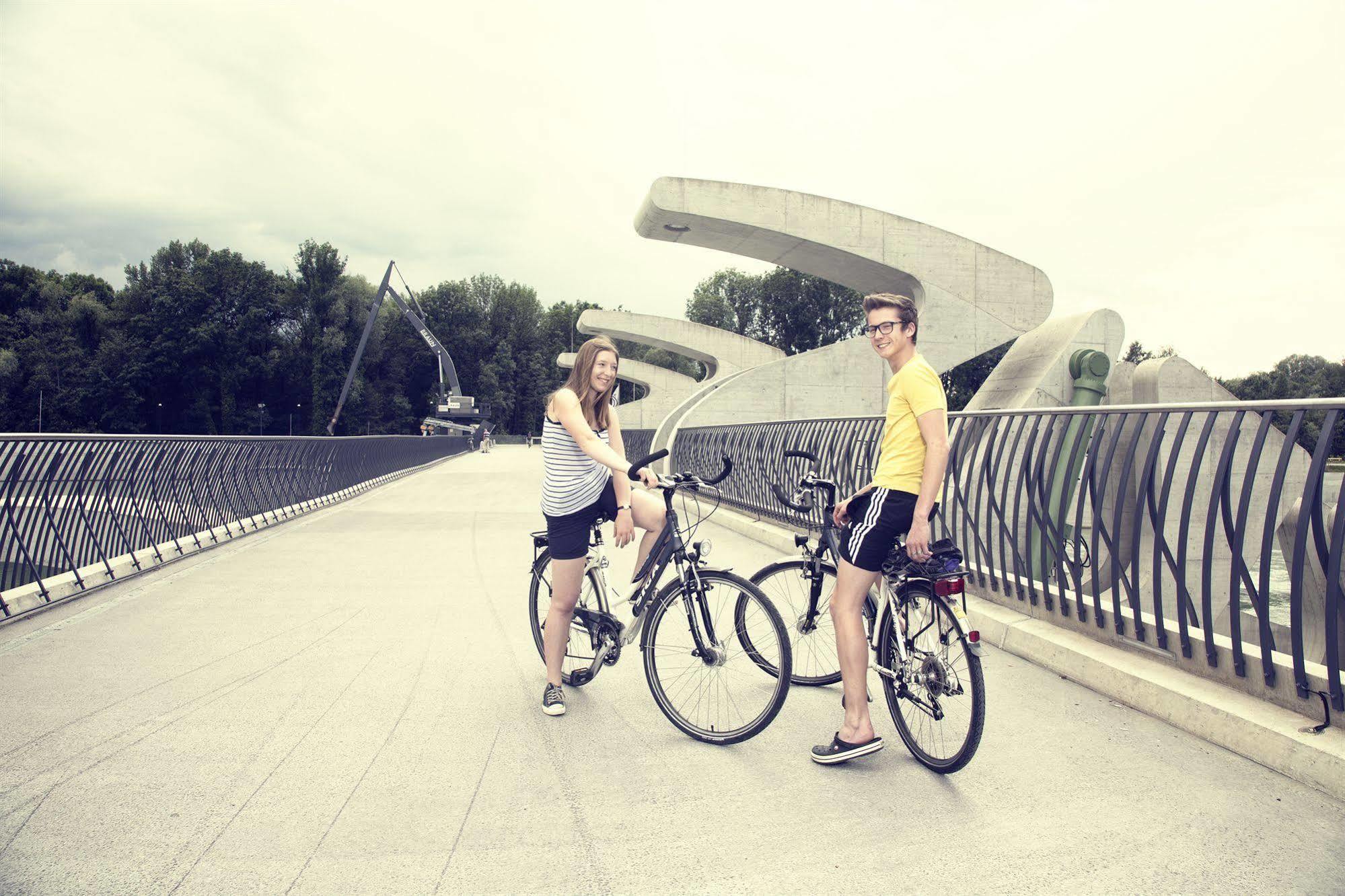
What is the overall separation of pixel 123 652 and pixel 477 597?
98.8 inches

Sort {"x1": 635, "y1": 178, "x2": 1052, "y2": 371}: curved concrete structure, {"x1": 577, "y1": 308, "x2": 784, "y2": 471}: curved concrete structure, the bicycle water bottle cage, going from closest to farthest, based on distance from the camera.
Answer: the bicycle water bottle cage, {"x1": 635, "y1": 178, "x2": 1052, "y2": 371}: curved concrete structure, {"x1": 577, "y1": 308, "x2": 784, "y2": 471}: curved concrete structure

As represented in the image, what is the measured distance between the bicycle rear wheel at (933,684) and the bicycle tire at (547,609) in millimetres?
1385

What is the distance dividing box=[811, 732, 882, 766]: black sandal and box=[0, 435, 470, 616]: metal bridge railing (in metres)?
5.96

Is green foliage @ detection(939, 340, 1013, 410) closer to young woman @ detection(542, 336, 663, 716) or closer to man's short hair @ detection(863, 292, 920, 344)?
young woman @ detection(542, 336, 663, 716)

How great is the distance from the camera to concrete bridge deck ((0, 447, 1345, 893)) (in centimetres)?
269

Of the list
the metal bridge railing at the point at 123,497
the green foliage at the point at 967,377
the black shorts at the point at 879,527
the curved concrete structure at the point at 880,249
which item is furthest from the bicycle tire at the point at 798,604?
the green foliage at the point at 967,377

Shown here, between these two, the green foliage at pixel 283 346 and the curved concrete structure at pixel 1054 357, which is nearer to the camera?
the curved concrete structure at pixel 1054 357

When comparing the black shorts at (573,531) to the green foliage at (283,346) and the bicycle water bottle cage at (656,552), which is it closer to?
the bicycle water bottle cage at (656,552)

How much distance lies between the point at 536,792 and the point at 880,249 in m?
20.3

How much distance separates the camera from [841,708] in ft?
13.8

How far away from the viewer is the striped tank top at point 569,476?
157 inches

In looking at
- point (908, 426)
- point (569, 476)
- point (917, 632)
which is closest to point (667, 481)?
point (569, 476)

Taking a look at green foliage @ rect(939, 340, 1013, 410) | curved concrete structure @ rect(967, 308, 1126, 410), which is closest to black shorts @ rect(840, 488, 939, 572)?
curved concrete structure @ rect(967, 308, 1126, 410)

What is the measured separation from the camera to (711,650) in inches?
150
